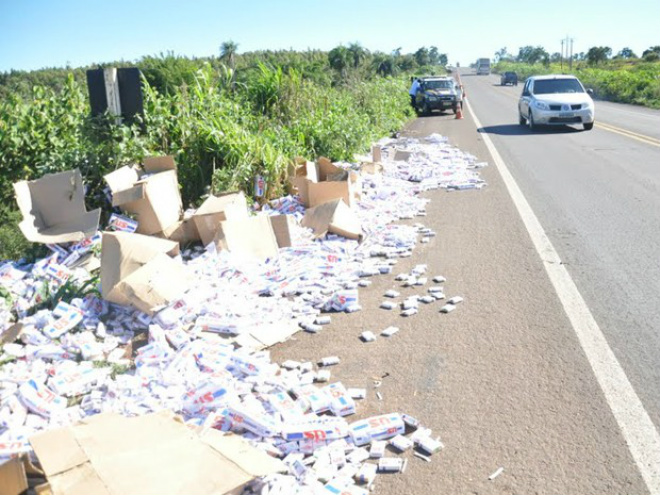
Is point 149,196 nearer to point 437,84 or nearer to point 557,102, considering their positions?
point 557,102

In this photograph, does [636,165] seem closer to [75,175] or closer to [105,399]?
[75,175]

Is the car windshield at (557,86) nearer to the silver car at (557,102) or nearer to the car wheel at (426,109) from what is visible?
the silver car at (557,102)

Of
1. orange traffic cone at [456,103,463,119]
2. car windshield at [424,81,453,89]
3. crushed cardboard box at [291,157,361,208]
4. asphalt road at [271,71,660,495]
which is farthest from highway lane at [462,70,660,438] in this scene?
car windshield at [424,81,453,89]


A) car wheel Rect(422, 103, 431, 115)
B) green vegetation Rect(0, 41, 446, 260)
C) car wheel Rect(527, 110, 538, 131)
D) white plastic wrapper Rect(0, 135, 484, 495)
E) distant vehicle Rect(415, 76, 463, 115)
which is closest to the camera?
white plastic wrapper Rect(0, 135, 484, 495)

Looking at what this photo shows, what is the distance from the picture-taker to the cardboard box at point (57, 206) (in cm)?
651

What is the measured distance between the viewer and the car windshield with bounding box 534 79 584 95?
20078 millimetres

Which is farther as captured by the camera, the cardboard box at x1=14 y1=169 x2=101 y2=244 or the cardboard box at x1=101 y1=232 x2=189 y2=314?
the cardboard box at x1=14 y1=169 x2=101 y2=244

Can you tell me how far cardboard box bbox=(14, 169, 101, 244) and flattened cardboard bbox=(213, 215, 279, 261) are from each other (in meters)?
1.34

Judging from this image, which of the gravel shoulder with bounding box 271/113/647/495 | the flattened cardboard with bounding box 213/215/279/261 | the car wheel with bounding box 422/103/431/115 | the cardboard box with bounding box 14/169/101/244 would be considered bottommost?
the gravel shoulder with bounding box 271/113/647/495

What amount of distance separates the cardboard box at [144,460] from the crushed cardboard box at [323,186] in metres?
5.40

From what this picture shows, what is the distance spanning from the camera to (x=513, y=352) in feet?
14.8

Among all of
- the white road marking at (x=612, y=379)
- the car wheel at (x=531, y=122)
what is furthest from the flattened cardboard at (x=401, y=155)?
the car wheel at (x=531, y=122)

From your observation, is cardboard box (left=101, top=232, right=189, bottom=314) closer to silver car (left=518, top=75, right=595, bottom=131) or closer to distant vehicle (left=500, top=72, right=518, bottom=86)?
silver car (left=518, top=75, right=595, bottom=131)

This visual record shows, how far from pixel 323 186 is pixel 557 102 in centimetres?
1345
